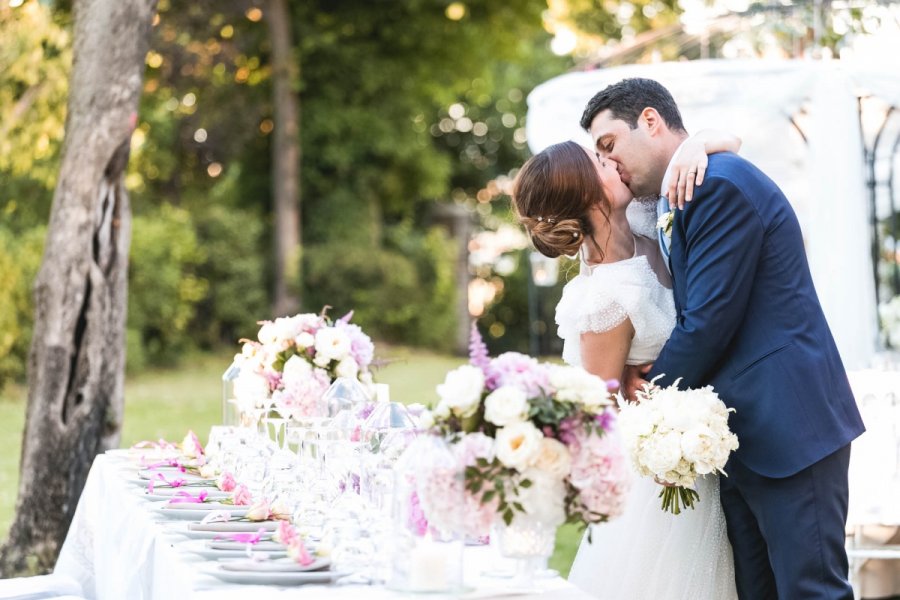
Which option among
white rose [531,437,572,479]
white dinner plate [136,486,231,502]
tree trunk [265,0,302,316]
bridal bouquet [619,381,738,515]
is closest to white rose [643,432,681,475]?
bridal bouquet [619,381,738,515]

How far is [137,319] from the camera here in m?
16.4

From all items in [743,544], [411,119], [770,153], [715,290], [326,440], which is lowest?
[743,544]

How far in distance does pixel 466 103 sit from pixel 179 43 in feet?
40.2

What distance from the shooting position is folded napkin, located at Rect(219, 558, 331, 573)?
8.03ft

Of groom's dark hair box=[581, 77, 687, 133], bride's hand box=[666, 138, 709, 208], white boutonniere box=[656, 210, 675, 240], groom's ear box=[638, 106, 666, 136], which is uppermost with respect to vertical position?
groom's dark hair box=[581, 77, 687, 133]

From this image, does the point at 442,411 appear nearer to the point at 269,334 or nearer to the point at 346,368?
the point at 346,368

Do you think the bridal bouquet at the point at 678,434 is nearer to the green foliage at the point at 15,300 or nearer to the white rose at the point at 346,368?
the white rose at the point at 346,368

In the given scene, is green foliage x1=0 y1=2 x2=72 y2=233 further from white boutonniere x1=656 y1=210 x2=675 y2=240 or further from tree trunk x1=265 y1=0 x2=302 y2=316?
tree trunk x1=265 y1=0 x2=302 y2=316

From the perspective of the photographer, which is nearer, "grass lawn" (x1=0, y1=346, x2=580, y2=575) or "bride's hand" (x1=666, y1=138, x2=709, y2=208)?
"bride's hand" (x1=666, y1=138, x2=709, y2=208)

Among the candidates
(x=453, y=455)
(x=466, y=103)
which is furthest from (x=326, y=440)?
(x=466, y=103)

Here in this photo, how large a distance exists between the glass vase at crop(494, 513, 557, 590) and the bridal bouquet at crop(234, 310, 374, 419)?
1503mm

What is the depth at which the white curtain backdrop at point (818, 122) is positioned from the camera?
6660 millimetres

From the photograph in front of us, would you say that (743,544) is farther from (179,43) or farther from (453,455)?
(179,43)

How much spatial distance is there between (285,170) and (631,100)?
55.3 feet
